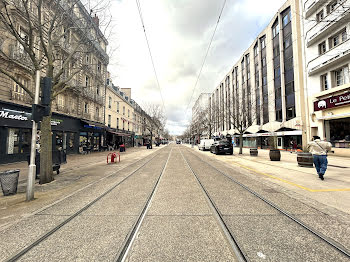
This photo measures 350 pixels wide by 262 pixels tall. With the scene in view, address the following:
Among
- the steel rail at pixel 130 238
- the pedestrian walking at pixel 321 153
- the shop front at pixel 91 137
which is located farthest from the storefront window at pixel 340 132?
the shop front at pixel 91 137

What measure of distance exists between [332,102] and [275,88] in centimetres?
1101

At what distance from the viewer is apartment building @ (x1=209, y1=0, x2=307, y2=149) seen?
68.4 ft

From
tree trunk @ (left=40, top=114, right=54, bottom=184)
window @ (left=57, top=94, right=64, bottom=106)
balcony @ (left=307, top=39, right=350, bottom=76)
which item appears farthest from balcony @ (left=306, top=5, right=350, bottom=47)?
window @ (left=57, top=94, right=64, bottom=106)

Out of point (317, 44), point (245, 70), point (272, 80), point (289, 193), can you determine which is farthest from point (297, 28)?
point (289, 193)

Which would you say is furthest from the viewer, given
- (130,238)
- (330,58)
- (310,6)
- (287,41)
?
(287,41)

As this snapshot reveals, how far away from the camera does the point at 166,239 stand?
101 inches

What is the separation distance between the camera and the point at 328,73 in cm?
1648

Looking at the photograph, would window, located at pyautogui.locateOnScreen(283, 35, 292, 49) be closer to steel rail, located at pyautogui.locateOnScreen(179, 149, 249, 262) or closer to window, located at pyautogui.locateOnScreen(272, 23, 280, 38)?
window, located at pyautogui.locateOnScreen(272, 23, 280, 38)

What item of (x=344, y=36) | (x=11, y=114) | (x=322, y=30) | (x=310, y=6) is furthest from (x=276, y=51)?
(x=11, y=114)

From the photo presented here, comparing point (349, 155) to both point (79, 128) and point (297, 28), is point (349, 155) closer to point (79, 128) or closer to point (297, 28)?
point (297, 28)

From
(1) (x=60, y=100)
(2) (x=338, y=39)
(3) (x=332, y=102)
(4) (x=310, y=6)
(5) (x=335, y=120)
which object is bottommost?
(5) (x=335, y=120)

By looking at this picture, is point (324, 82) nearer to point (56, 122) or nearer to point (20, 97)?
point (56, 122)

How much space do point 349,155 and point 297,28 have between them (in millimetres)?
17245

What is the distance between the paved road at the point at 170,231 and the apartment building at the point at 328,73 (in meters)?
16.7
